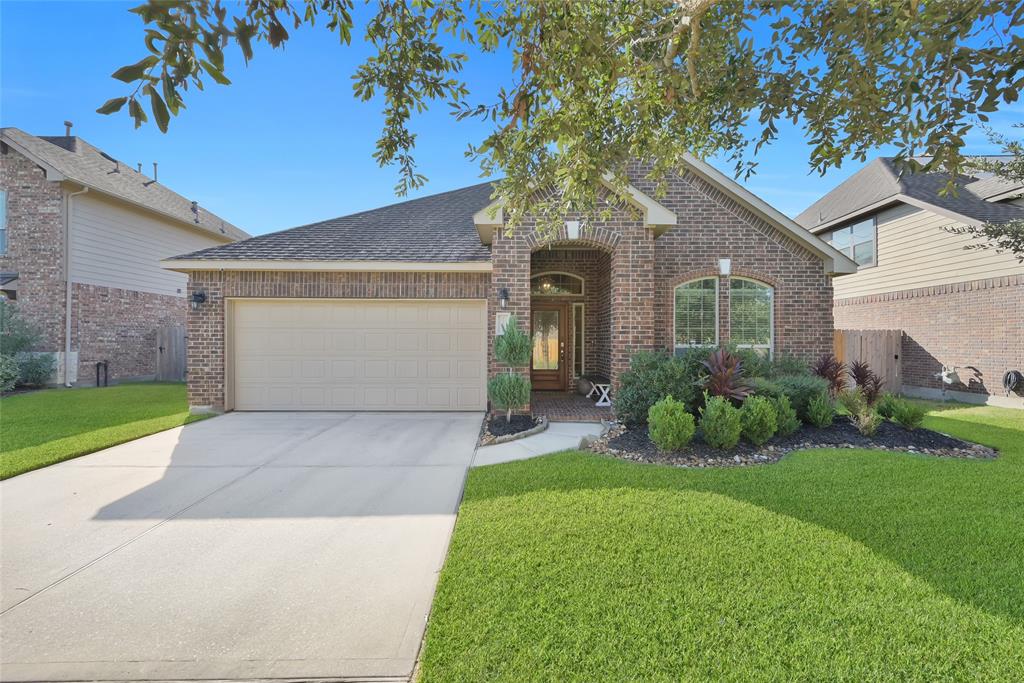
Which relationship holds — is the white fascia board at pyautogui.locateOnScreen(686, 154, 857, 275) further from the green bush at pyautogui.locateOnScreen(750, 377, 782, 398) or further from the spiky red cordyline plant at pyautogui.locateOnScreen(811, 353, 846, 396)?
the green bush at pyautogui.locateOnScreen(750, 377, 782, 398)

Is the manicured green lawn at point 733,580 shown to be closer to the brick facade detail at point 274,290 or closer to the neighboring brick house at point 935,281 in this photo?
the brick facade detail at point 274,290

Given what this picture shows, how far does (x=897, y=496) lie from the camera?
4410 mm

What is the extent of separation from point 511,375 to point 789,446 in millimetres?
4082

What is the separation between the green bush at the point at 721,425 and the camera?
5746mm

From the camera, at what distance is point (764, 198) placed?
376 inches

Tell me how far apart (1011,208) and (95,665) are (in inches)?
708

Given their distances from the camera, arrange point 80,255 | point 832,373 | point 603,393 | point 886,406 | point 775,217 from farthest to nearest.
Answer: point 80,255
point 603,393
point 775,217
point 832,373
point 886,406

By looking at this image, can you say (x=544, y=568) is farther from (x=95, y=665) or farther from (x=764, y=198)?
(x=764, y=198)

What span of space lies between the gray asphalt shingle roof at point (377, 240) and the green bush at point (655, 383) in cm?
357

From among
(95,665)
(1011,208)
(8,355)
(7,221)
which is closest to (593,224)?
(95,665)

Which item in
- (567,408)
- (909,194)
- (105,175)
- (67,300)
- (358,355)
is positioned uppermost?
(105,175)

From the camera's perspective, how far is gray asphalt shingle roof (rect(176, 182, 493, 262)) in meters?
9.11

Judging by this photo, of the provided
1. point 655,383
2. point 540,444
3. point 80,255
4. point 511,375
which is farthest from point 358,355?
point 80,255

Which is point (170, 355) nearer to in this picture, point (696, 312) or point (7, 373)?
point (7, 373)
